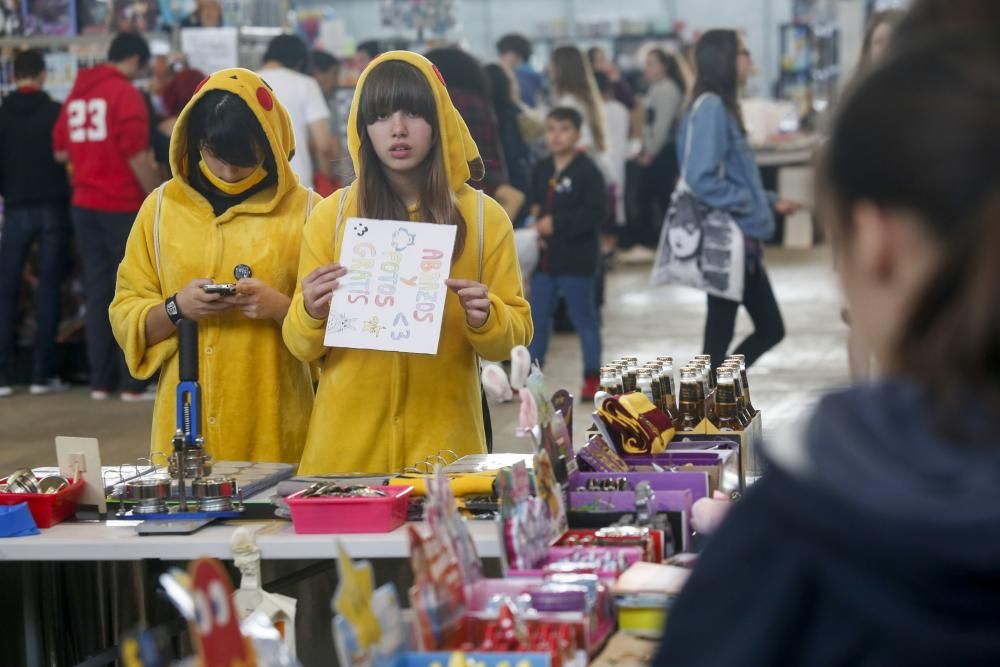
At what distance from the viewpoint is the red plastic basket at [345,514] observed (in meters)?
2.86

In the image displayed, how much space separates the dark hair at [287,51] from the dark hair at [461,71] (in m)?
1.16

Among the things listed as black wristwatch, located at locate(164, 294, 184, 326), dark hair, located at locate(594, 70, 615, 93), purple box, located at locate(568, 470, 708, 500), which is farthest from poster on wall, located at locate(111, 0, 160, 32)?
purple box, located at locate(568, 470, 708, 500)

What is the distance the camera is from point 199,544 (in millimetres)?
2869

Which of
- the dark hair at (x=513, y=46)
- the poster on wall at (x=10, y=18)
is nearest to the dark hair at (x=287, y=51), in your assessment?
the poster on wall at (x=10, y=18)

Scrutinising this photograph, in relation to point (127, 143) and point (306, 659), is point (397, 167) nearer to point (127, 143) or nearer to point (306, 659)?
point (306, 659)

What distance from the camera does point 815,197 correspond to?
1327mm

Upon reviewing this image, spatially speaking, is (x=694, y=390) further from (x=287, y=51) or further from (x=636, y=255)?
(x=636, y=255)

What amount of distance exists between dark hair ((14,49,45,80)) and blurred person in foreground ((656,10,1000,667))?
7596mm

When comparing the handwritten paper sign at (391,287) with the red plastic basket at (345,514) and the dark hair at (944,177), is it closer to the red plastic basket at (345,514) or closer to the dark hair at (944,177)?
the red plastic basket at (345,514)

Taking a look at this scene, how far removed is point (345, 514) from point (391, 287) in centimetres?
63

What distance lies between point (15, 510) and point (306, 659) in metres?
0.75

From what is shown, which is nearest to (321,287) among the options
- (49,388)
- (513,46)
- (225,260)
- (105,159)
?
(225,260)

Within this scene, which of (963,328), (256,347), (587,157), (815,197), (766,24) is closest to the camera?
(963,328)

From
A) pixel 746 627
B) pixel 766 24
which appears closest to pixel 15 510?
pixel 746 627
